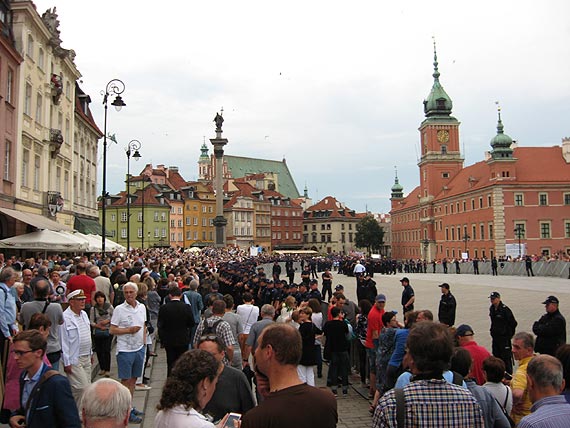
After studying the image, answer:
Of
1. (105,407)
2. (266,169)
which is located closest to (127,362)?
(105,407)

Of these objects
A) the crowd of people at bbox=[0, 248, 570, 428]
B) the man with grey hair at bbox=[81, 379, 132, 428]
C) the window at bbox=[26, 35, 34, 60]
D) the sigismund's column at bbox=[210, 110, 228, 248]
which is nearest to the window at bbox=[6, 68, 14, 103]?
the window at bbox=[26, 35, 34, 60]

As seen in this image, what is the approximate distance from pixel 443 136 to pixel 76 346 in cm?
9999

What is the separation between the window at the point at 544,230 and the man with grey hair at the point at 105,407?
76.0 m

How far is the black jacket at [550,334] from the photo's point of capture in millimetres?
8594

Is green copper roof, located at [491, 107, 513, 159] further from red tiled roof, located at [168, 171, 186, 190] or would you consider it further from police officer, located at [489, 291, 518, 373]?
police officer, located at [489, 291, 518, 373]

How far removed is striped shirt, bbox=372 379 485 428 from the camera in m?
3.24

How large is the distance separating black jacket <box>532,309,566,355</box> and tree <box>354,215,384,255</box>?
373 feet

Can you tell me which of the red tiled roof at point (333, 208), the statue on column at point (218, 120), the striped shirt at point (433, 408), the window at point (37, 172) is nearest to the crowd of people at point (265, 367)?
the striped shirt at point (433, 408)

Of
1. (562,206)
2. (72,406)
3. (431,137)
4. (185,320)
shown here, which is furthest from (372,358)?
(431,137)

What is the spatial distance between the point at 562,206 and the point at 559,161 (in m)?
7.20

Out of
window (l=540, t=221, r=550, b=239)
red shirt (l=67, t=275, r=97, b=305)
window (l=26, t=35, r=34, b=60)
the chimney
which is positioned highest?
the chimney

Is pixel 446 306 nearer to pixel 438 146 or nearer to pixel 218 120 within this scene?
pixel 218 120

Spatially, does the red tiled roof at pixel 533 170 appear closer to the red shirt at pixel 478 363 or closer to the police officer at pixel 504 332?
the police officer at pixel 504 332

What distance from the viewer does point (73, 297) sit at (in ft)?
23.9
